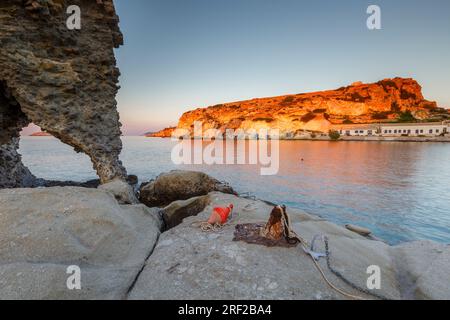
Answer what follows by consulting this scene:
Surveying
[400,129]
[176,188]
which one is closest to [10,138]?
[176,188]

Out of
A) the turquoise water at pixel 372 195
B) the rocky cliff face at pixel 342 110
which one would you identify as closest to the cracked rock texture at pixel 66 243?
the turquoise water at pixel 372 195

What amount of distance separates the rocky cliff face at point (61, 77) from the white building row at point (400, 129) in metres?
124

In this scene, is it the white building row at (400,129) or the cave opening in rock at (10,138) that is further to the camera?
the white building row at (400,129)

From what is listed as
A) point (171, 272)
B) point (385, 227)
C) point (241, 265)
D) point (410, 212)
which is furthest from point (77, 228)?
point (410, 212)

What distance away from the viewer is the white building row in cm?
10162

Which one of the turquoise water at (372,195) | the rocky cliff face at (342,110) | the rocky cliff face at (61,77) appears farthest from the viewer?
the rocky cliff face at (342,110)

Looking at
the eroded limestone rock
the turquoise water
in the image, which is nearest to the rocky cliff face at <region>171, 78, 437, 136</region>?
the turquoise water

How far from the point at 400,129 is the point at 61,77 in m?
129

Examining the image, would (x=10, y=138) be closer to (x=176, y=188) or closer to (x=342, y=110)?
(x=176, y=188)

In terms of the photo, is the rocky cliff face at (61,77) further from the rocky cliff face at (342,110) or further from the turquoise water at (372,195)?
the rocky cliff face at (342,110)

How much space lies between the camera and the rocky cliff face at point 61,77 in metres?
12.2

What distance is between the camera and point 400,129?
11031cm

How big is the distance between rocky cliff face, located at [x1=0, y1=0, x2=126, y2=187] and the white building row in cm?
12372

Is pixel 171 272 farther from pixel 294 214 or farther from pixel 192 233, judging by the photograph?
pixel 294 214
